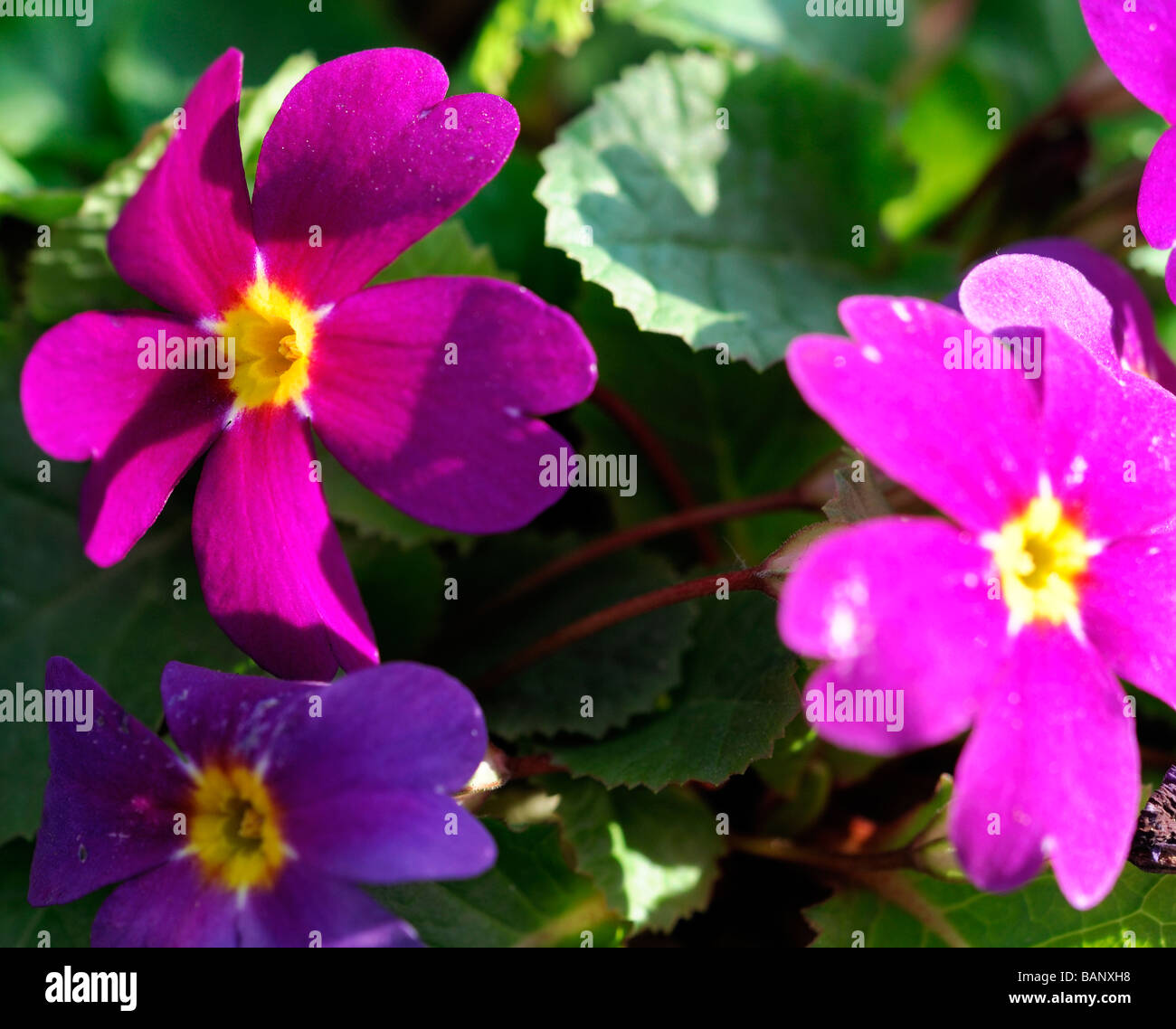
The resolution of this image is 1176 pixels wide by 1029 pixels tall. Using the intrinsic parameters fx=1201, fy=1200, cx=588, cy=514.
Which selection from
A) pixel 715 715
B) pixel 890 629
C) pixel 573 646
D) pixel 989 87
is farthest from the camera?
pixel 989 87

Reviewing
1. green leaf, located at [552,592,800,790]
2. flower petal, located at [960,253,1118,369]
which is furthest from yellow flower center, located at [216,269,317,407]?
flower petal, located at [960,253,1118,369]

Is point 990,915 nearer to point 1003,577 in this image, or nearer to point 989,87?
point 1003,577

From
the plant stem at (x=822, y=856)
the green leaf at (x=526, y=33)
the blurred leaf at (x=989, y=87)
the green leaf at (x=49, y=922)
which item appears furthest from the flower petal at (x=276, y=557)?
the blurred leaf at (x=989, y=87)

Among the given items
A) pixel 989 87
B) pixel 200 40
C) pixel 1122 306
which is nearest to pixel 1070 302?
pixel 1122 306

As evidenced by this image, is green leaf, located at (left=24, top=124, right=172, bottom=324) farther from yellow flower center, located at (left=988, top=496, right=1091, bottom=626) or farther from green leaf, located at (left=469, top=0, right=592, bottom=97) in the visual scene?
yellow flower center, located at (left=988, top=496, right=1091, bottom=626)

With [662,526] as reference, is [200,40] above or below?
above

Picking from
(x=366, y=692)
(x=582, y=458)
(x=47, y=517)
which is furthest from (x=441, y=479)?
(x=47, y=517)

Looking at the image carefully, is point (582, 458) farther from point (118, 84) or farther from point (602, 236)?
point (118, 84)
